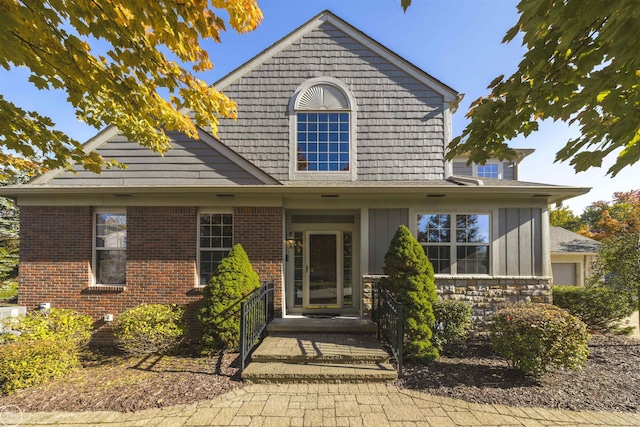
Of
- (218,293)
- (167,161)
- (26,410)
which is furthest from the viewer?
(167,161)

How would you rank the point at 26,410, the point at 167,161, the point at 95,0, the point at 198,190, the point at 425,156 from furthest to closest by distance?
the point at 425,156 < the point at 167,161 < the point at 198,190 < the point at 26,410 < the point at 95,0

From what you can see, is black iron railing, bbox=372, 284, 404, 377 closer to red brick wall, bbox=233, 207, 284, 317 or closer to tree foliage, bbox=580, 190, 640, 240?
red brick wall, bbox=233, 207, 284, 317

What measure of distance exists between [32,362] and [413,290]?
6.12 metres

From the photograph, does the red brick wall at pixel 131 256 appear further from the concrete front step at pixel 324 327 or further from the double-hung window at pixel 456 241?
the double-hung window at pixel 456 241

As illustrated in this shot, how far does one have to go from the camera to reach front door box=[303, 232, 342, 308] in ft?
22.9

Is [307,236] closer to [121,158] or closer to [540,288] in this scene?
A: [121,158]

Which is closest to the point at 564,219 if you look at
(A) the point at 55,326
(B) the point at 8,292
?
(A) the point at 55,326

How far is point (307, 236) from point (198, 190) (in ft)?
9.04

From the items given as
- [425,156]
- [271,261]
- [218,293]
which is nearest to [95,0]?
[218,293]

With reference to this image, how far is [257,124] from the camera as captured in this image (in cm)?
715

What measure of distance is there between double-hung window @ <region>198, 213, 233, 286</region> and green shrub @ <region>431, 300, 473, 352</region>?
458 centimetres

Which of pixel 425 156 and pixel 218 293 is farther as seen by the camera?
pixel 425 156

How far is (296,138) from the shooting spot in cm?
709

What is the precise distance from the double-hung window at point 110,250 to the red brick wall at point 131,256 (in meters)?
0.15
